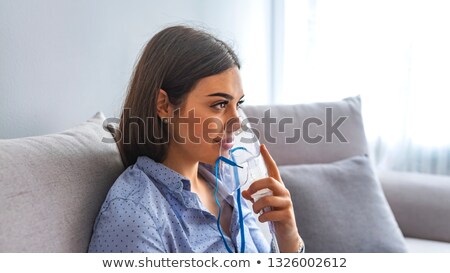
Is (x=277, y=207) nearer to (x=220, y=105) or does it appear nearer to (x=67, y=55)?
(x=220, y=105)

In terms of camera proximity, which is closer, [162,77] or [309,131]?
[162,77]

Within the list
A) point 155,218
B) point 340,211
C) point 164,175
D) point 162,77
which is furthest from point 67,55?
point 340,211

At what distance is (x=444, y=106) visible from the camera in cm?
235

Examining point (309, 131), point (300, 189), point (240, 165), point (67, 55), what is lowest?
point (300, 189)

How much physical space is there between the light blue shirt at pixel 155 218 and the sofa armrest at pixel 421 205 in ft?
2.84

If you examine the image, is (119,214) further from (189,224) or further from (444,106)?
(444,106)

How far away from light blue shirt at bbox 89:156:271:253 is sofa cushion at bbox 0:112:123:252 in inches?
1.8

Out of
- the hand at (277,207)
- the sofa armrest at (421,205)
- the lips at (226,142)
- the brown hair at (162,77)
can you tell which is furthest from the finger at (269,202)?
the sofa armrest at (421,205)

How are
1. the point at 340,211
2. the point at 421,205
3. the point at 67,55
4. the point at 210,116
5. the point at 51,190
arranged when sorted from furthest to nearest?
the point at 421,205 → the point at 340,211 → the point at 67,55 → the point at 210,116 → the point at 51,190

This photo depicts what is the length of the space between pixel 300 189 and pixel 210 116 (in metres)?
0.65

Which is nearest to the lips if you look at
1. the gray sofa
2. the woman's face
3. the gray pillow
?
the woman's face

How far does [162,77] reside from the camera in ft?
3.76

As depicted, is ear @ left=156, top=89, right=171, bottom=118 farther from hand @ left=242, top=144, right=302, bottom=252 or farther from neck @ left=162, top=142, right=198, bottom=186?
hand @ left=242, top=144, right=302, bottom=252

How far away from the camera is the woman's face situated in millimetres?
1137
